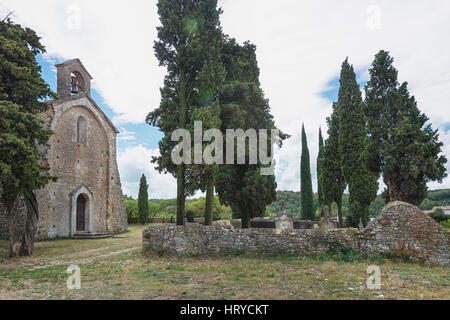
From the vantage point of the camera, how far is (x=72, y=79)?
72.5 feet

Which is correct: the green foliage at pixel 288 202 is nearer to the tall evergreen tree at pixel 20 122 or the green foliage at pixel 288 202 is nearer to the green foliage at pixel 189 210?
the green foliage at pixel 189 210

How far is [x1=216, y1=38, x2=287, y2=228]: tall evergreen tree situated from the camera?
534 inches

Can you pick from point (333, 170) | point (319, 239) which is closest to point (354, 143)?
point (333, 170)

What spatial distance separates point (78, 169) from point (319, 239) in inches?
729

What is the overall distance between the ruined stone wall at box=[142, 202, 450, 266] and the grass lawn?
49cm

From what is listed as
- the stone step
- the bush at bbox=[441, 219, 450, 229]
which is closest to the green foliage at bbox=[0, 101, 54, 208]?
the stone step

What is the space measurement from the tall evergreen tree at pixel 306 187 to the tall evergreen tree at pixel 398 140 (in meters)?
11.9

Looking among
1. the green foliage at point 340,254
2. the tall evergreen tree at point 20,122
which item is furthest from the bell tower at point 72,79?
the green foliage at point 340,254

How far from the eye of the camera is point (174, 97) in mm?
13789

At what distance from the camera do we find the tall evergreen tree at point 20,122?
10.0 m

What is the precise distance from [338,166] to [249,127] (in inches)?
456
